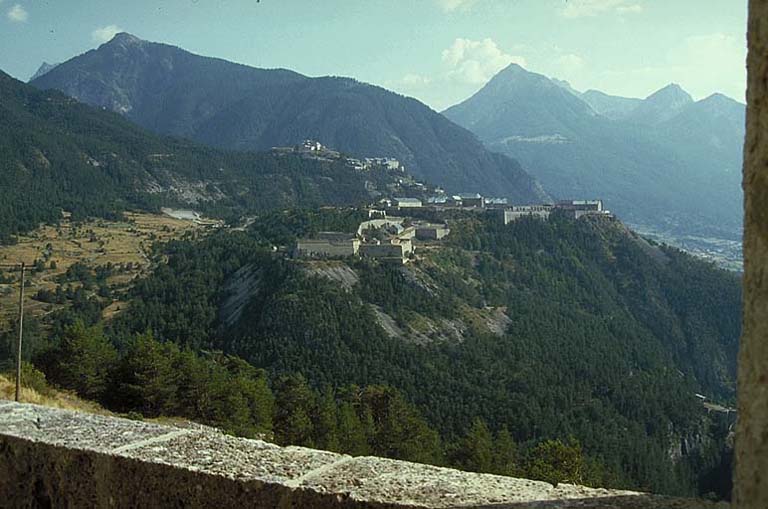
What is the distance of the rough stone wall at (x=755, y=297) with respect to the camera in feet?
3.96

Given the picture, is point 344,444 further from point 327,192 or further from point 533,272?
point 327,192

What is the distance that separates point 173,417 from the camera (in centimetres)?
1755

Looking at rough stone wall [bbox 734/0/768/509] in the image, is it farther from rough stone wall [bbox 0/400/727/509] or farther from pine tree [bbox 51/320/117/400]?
pine tree [bbox 51/320/117/400]

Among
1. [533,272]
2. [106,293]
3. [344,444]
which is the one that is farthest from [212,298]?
[344,444]

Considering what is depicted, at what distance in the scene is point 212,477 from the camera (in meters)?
2.10

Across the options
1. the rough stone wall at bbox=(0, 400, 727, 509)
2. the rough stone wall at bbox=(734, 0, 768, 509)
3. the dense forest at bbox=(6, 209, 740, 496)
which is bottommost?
the dense forest at bbox=(6, 209, 740, 496)

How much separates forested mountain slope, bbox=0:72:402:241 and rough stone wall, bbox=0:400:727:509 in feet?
256

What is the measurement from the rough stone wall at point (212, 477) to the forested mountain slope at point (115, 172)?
3073 inches

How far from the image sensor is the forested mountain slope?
8856 centimetres

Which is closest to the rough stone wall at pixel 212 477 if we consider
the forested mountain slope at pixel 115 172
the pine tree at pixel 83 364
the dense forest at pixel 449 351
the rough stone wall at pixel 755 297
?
the rough stone wall at pixel 755 297

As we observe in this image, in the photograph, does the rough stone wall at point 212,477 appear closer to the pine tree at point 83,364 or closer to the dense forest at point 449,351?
the dense forest at point 449,351

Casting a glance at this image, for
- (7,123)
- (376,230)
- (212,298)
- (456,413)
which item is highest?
(7,123)

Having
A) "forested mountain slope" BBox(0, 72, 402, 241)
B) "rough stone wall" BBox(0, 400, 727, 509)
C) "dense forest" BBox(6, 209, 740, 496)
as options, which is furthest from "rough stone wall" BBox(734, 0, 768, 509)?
"forested mountain slope" BBox(0, 72, 402, 241)

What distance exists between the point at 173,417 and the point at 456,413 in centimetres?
2666
